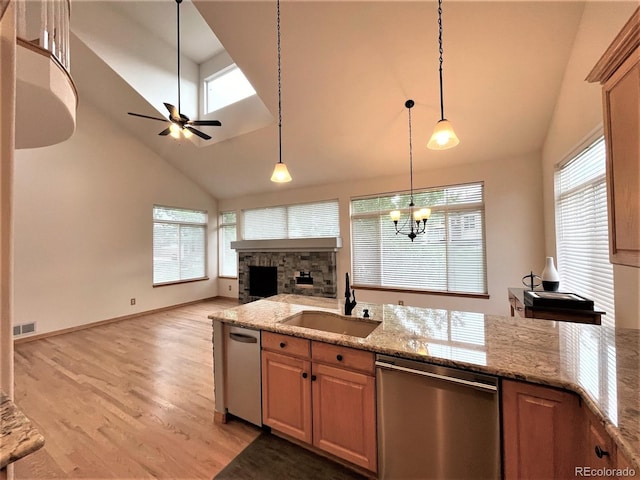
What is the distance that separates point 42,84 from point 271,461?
2868 millimetres

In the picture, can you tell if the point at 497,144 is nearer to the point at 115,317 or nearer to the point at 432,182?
the point at 432,182

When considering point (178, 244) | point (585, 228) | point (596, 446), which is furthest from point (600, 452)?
point (178, 244)

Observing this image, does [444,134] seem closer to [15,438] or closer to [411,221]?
[15,438]

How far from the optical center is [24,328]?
4.00 meters

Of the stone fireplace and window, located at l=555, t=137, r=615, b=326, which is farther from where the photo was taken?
the stone fireplace

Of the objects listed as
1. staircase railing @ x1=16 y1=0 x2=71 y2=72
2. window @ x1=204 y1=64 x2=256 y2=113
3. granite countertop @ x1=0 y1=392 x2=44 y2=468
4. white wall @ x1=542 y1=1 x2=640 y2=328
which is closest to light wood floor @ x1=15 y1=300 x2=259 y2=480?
granite countertop @ x1=0 y1=392 x2=44 y2=468

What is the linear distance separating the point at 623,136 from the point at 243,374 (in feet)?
8.77

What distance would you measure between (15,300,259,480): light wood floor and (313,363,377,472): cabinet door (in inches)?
28.4

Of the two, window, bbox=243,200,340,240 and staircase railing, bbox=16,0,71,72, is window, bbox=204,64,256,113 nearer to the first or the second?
window, bbox=243,200,340,240

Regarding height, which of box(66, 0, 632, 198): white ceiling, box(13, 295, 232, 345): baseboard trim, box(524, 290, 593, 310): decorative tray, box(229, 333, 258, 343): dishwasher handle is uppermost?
box(66, 0, 632, 198): white ceiling

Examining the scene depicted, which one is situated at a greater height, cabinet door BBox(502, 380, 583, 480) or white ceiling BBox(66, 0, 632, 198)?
white ceiling BBox(66, 0, 632, 198)

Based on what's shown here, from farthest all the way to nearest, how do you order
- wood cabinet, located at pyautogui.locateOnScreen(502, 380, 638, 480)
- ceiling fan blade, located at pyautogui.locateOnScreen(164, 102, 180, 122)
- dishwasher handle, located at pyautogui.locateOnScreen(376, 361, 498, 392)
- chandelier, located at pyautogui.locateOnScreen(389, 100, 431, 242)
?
1. chandelier, located at pyautogui.locateOnScreen(389, 100, 431, 242)
2. ceiling fan blade, located at pyautogui.locateOnScreen(164, 102, 180, 122)
3. dishwasher handle, located at pyautogui.locateOnScreen(376, 361, 498, 392)
4. wood cabinet, located at pyautogui.locateOnScreen(502, 380, 638, 480)

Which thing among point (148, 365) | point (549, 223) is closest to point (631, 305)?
point (549, 223)
